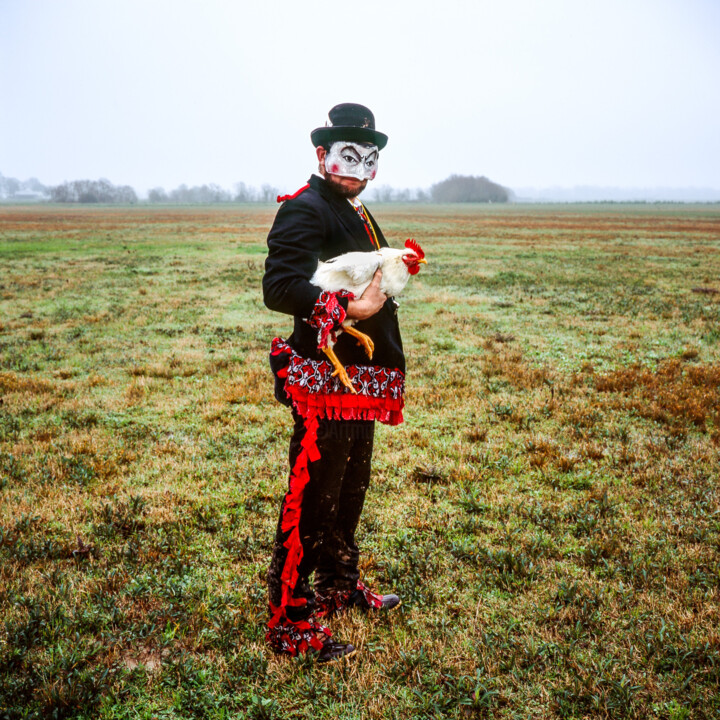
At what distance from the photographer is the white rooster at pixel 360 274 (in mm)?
2465

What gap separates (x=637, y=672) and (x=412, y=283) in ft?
47.0

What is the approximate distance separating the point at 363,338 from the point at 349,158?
2.89 feet

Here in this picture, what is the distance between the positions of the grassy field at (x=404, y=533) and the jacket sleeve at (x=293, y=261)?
6.43ft

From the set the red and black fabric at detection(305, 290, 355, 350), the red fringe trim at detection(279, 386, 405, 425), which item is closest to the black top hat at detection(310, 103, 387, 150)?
the red and black fabric at detection(305, 290, 355, 350)

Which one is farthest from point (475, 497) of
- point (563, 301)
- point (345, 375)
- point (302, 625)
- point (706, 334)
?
point (563, 301)

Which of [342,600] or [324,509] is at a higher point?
[324,509]

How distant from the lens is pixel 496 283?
1647cm

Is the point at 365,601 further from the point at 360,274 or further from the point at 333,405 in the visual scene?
the point at 360,274

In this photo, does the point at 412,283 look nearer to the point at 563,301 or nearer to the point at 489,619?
the point at 563,301

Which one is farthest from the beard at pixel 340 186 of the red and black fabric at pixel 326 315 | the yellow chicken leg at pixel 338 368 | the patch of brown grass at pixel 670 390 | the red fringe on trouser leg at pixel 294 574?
the patch of brown grass at pixel 670 390

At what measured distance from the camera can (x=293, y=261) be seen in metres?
2.42

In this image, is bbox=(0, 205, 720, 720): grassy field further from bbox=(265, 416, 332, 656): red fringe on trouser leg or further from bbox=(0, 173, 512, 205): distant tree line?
bbox=(0, 173, 512, 205): distant tree line

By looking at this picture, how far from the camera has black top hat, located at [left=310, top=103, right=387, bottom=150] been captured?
248 cm

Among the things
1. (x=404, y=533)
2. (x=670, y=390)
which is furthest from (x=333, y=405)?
(x=670, y=390)
